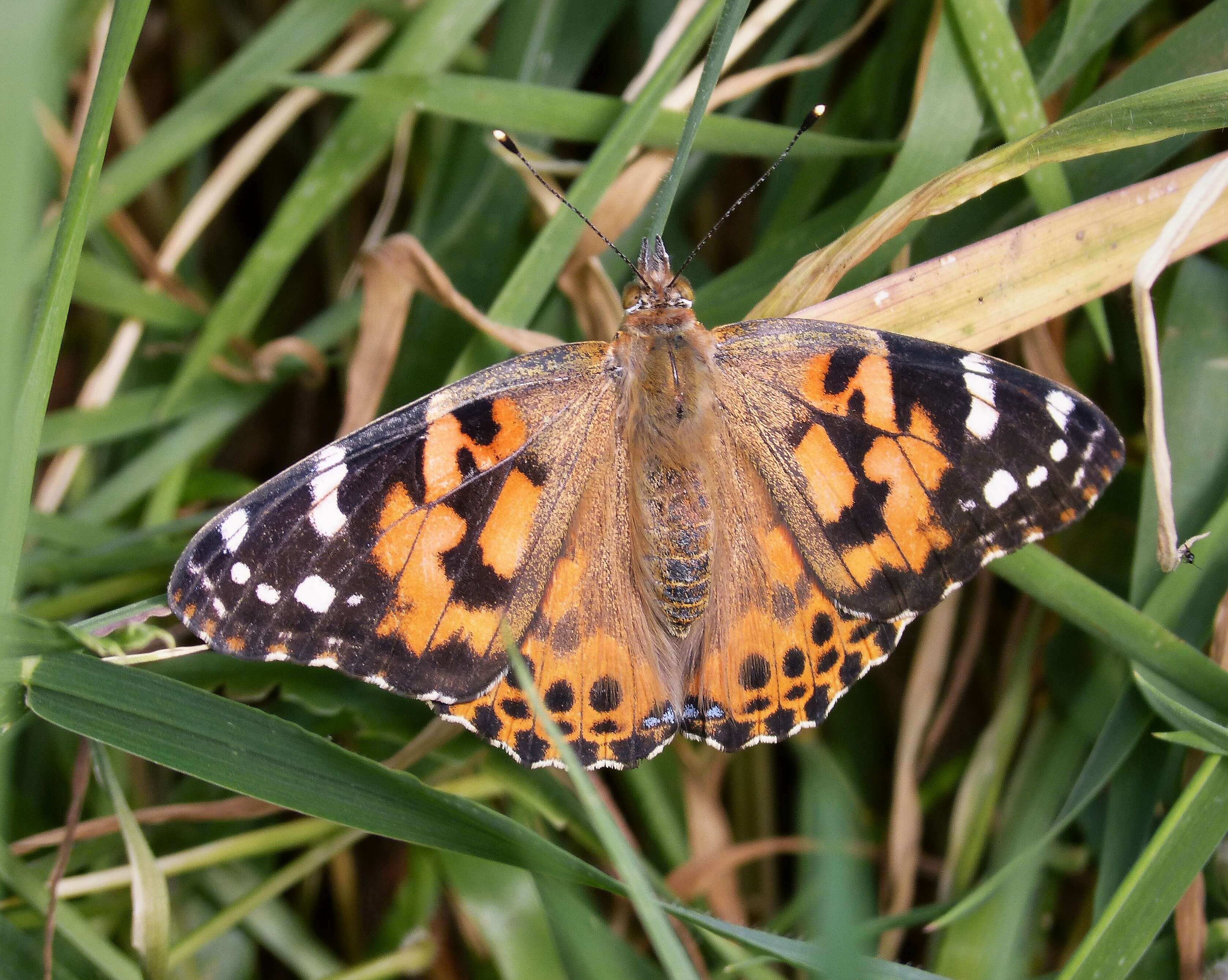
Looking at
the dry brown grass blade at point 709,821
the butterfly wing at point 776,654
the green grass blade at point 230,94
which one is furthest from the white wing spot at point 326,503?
the green grass blade at point 230,94

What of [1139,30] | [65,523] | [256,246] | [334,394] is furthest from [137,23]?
[1139,30]

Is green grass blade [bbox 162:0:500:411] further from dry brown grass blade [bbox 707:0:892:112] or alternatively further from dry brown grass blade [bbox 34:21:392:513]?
dry brown grass blade [bbox 707:0:892:112]

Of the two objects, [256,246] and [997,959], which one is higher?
[256,246]

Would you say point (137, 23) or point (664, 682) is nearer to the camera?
point (137, 23)

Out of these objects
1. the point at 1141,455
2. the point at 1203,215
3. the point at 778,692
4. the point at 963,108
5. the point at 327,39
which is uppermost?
the point at 327,39

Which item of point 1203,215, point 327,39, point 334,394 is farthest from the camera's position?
point 334,394

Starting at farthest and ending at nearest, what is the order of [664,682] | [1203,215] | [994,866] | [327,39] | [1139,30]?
1. [327,39]
2. [1139,30]
3. [994,866]
4. [664,682]
5. [1203,215]

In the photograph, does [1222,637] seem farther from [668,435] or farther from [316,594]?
[316,594]

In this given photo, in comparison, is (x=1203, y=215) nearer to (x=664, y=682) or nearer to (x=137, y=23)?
(x=664, y=682)
